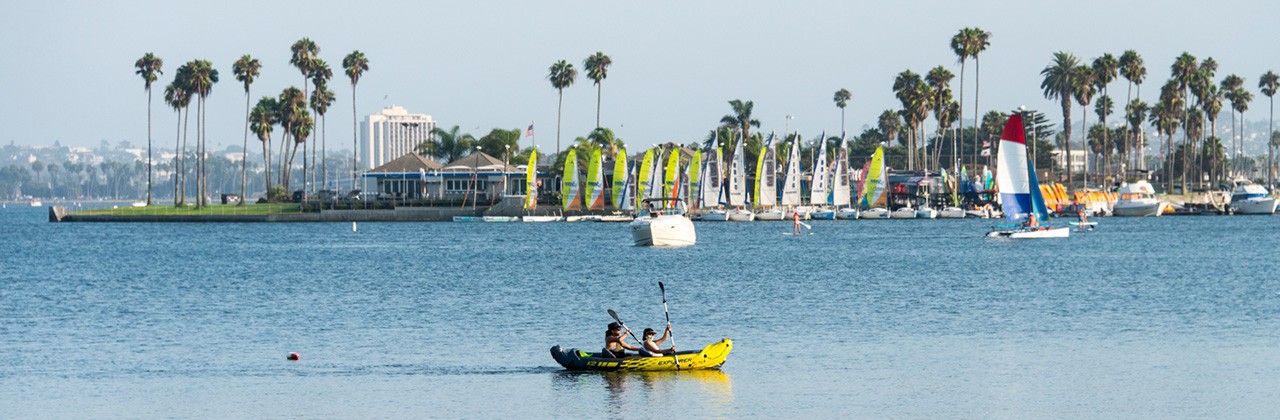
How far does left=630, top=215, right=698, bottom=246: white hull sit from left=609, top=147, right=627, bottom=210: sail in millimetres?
49197

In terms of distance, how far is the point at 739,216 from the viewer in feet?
502

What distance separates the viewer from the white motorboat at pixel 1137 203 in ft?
554

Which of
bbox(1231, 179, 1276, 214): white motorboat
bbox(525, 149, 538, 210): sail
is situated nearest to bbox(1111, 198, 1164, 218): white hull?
bbox(1231, 179, 1276, 214): white motorboat

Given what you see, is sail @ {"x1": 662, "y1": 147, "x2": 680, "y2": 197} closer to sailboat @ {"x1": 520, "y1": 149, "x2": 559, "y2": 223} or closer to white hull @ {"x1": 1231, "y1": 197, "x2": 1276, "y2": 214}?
sailboat @ {"x1": 520, "y1": 149, "x2": 559, "y2": 223}

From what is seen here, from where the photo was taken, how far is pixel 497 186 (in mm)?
174750

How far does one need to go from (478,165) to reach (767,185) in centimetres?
3917

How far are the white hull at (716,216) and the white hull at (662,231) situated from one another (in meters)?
52.9

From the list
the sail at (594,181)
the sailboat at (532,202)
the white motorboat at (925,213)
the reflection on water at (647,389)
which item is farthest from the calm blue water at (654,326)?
the white motorboat at (925,213)

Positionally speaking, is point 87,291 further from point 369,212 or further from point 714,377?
point 369,212

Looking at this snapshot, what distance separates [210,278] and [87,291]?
867 centimetres

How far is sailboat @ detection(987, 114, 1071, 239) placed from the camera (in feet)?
302

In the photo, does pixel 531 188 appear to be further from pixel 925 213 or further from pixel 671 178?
pixel 925 213

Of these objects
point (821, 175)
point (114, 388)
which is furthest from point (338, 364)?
point (821, 175)

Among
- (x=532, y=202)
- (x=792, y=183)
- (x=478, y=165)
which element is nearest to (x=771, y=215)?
(x=792, y=183)
